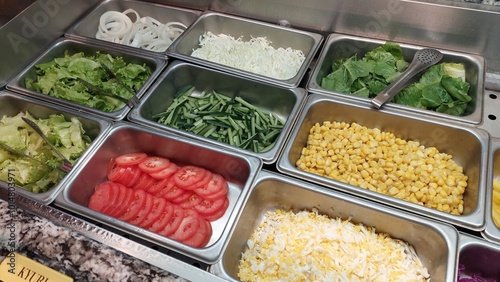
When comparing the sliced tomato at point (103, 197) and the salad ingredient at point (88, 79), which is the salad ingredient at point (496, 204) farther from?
the salad ingredient at point (88, 79)

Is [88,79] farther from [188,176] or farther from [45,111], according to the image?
[188,176]

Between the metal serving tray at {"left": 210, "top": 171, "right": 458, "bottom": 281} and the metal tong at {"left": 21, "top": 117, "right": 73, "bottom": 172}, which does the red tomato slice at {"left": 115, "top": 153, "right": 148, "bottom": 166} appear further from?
the metal serving tray at {"left": 210, "top": 171, "right": 458, "bottom": 281}

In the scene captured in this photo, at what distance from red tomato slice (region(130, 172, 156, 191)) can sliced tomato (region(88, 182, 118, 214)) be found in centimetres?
14

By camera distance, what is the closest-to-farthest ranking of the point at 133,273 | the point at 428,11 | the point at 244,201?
the point at 133,273 < the point at 244,201 < the point at 428,11

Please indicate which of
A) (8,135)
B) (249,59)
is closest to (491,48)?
(249,59)

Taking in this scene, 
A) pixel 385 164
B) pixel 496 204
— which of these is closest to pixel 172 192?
pixel 385 164

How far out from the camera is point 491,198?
5.83 feet

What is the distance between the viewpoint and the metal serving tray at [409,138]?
1793 mm

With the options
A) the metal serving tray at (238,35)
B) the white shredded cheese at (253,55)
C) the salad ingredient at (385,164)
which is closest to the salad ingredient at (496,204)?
the salad ingredient at (385,164)

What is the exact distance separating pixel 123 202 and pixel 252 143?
0.80 m

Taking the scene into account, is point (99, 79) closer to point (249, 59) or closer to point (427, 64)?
point (249, 59)

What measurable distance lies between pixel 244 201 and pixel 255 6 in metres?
1.64

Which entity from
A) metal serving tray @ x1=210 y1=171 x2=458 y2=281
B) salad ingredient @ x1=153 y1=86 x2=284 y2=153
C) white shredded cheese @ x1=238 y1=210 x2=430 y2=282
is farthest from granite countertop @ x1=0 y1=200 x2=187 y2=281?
salad ingredient @ x1=153 y1=86 x2=284 y2=153

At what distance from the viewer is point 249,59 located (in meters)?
2.77
